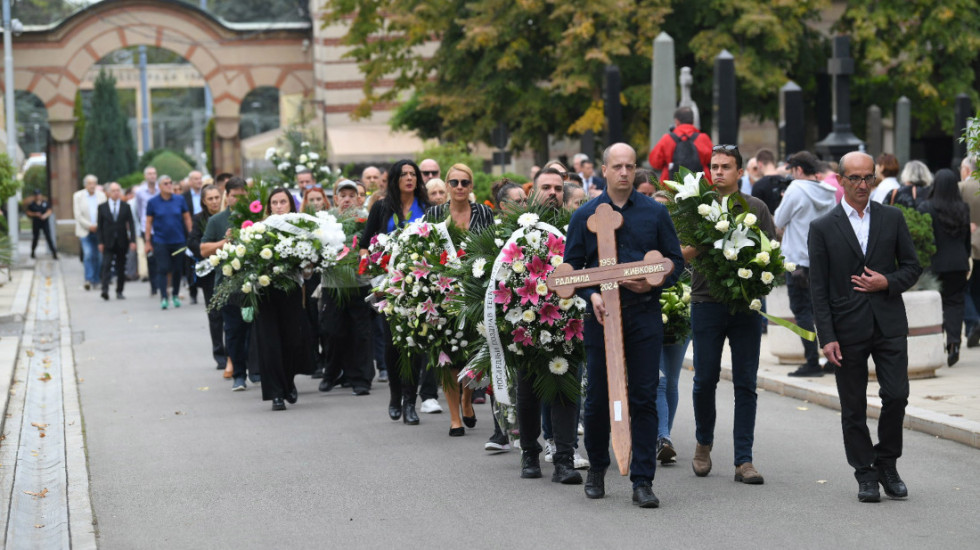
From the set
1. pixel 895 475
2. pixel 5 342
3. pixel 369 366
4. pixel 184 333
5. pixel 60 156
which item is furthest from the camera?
pixel 60 156

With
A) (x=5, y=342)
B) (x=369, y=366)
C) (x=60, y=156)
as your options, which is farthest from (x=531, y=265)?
(x=60, y=156)

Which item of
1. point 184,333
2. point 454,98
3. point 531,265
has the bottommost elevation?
point 184,333

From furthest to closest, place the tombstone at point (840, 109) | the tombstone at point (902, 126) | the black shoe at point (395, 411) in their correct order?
the tombstone at point (902, 126), the tombstone at point (840, 109), the black shoe at point (395, 411)

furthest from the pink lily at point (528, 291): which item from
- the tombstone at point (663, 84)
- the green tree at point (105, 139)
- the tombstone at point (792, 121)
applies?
the green tree at point (105, 139)

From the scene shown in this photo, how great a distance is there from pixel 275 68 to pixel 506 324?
131 feet

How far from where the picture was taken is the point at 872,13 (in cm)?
3584

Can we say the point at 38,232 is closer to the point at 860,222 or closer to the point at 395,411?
the point at 395,411

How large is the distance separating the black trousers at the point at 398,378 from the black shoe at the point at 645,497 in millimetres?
3448

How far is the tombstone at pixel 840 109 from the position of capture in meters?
21.9

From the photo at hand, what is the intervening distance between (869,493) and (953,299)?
7030mm

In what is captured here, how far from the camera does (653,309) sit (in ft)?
26.0

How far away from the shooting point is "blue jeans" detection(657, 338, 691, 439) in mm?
9570

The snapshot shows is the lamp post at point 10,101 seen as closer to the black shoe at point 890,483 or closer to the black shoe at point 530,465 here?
the black shoe at point 530,465

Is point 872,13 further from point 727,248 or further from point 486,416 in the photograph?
point 727,248
